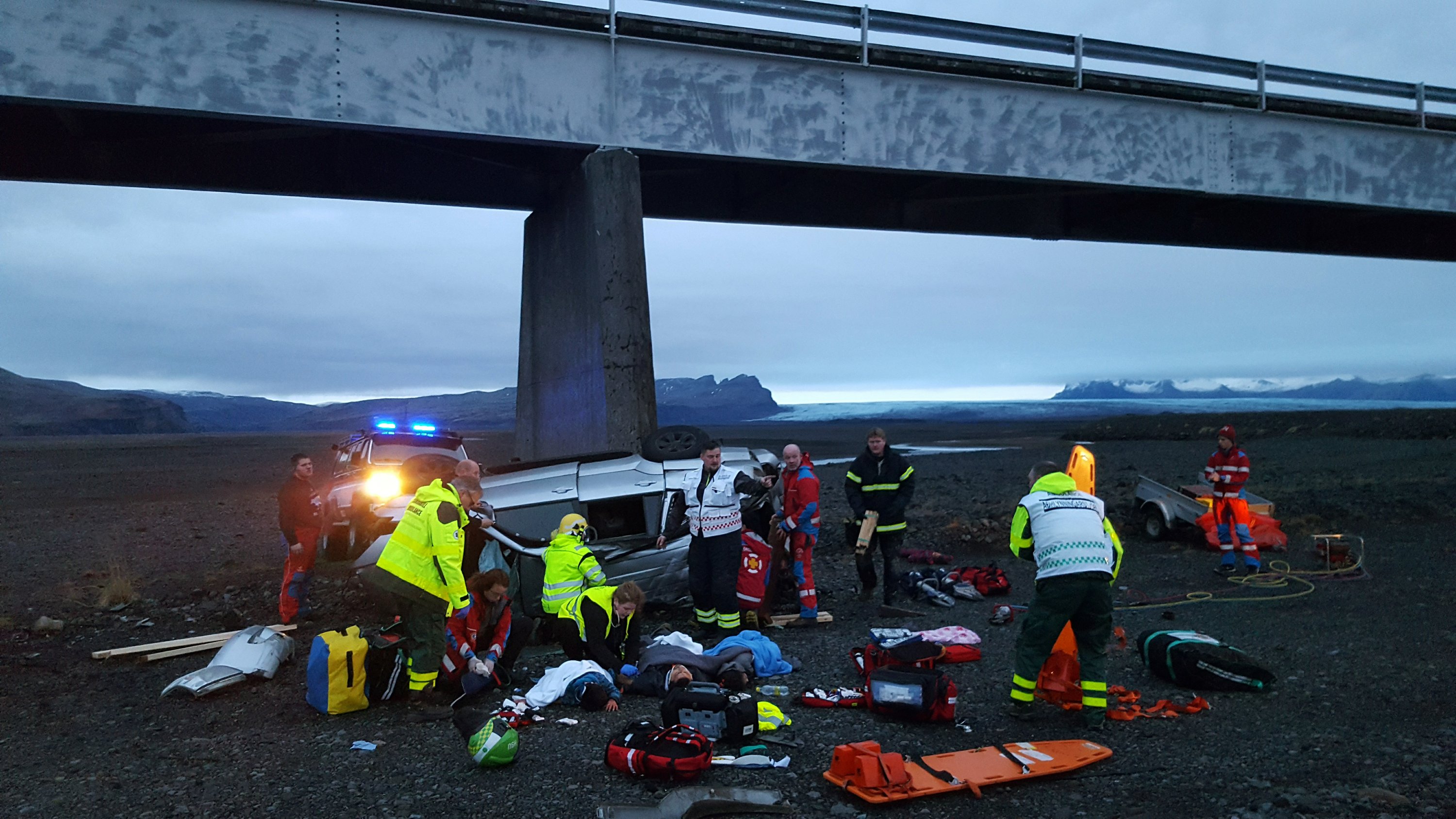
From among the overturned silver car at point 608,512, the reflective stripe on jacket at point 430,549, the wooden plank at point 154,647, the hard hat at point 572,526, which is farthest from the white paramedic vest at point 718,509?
the wooden plank at point 154,647

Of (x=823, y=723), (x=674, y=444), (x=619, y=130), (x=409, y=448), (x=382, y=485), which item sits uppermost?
(x=619, y=130)

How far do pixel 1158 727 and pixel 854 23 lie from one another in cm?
992

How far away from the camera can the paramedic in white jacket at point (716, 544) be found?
8102 mm

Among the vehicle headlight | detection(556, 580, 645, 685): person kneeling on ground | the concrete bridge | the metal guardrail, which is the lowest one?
detection(556, 580, 645, 685): person kneeling on ground

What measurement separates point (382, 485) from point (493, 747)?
7.25m

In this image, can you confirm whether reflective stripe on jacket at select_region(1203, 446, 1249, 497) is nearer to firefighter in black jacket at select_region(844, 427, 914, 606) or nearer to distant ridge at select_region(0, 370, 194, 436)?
firefighter in black jacket at select_region(844, 427, 914, 606)

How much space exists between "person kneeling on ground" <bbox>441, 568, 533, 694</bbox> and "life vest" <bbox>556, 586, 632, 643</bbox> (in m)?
0.40

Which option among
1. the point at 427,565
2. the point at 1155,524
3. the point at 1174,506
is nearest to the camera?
the point at 427,565

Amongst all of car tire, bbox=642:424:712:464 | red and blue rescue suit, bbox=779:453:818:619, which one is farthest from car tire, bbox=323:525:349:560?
red and blue rescue suit, bbox=779:453:818:619

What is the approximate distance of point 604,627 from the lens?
276 inches

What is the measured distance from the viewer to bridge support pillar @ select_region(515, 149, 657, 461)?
36.7ft

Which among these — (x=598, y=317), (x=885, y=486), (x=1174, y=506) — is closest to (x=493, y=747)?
(x=885, y=486)

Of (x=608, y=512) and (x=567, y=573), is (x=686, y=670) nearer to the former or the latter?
(x=567, y=573)

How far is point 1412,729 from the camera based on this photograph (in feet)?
17.8
